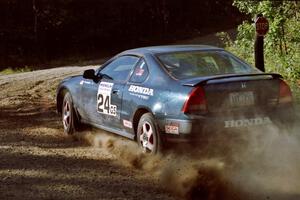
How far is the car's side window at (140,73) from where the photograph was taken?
7027 millimetres

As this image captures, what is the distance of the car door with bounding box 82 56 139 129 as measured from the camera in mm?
7363

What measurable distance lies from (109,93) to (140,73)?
0.62 meters

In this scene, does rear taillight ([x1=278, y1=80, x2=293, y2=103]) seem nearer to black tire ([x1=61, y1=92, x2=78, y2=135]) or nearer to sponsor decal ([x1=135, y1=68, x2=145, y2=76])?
sponsor decal ([x1=135, y1=68, x2=145, y2=76])

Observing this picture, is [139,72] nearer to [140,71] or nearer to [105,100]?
[140,71]

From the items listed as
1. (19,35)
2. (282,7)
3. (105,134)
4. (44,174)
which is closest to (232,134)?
(44,174)

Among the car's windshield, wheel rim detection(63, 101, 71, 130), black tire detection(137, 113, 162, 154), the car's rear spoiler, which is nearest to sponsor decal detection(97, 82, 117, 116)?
black tire detection(137, 113, 162, 154)

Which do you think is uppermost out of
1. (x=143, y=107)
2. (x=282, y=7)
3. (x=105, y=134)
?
(x=282, y=7)

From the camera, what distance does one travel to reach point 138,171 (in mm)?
6379

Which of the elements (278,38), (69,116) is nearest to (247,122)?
(69,116)

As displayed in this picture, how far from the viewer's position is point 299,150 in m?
6.67

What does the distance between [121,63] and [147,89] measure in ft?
3.50

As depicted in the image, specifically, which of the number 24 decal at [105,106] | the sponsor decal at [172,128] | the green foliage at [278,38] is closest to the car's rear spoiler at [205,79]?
the sponsor decal at [172,128]

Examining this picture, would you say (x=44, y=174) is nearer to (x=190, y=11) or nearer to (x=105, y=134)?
(x=105, y=134)

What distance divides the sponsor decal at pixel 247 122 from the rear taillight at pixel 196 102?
0.30 metres
